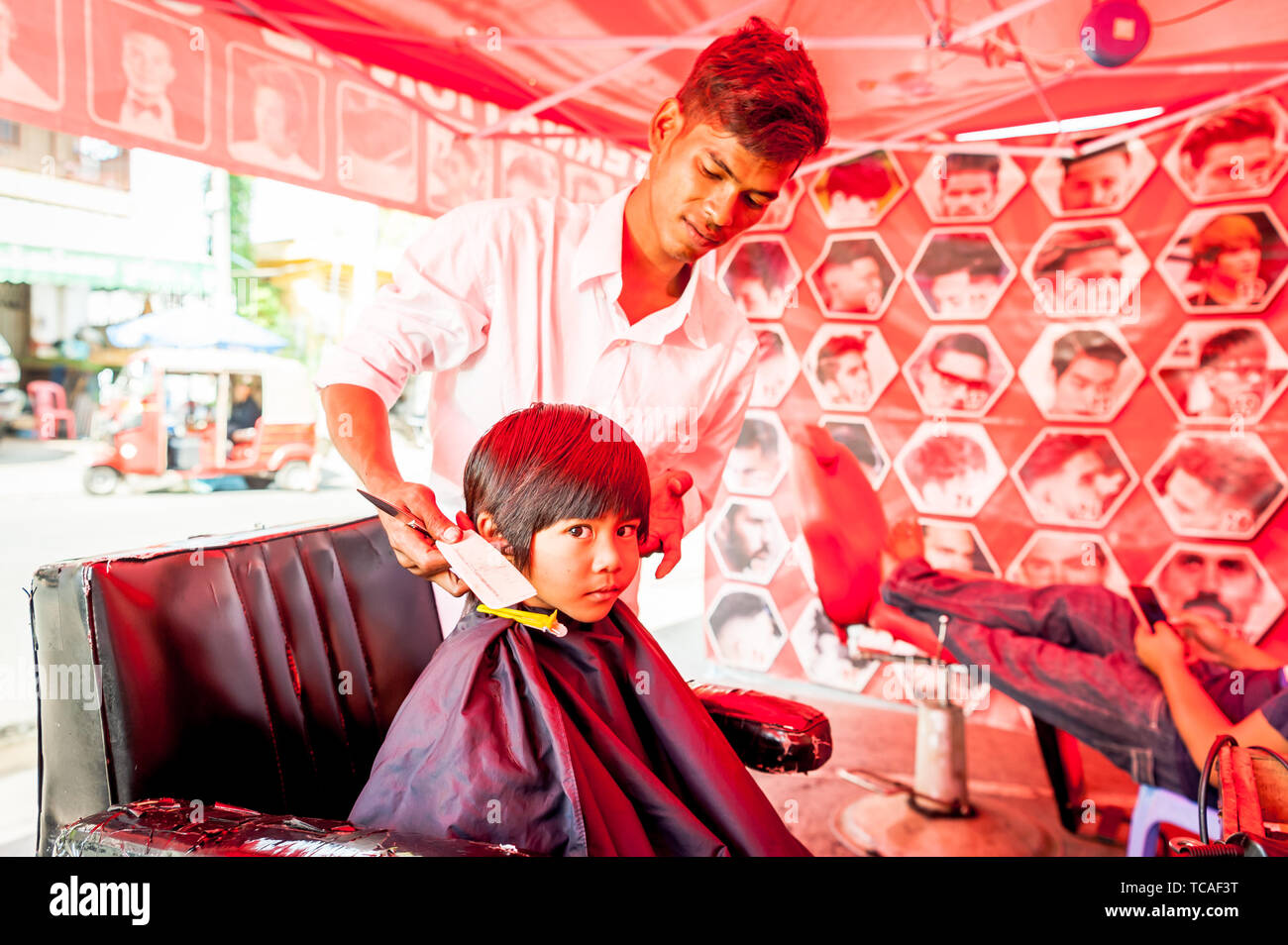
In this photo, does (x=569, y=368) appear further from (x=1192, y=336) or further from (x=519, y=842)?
(x=1192, y=336)

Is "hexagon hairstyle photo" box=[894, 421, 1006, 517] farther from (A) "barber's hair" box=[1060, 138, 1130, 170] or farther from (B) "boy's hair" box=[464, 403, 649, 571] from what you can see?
(B) "boy's hair" box=[464, 403, 649, 571]

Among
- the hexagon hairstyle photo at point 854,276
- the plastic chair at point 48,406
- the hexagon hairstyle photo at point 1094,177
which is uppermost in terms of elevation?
the hexagon hairstyle photo at point 1094,177

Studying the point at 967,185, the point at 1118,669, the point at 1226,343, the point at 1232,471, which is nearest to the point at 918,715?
the point at 1118,669

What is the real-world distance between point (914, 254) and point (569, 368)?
85.9 inches

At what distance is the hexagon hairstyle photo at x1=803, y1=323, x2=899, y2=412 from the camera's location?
10.6 feet

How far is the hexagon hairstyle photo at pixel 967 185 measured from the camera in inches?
116

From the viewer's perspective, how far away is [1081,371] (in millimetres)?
2914

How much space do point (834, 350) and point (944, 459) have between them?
1.98 ft

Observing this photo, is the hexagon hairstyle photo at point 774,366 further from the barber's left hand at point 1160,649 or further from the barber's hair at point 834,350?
the barber's left hand at point 1160,649

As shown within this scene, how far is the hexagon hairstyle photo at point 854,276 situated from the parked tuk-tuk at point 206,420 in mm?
1991

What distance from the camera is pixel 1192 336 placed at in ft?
9.00

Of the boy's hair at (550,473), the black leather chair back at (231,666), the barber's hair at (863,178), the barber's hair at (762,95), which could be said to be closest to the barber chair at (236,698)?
the black leather chair back at (231,666)

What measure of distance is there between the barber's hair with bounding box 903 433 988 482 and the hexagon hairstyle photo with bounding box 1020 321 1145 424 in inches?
11.1

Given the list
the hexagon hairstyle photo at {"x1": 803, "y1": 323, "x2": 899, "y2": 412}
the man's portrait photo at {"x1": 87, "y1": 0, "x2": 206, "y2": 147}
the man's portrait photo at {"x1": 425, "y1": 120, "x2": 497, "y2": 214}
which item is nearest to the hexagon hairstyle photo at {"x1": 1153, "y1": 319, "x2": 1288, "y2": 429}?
the hexagon hairstyle photo at {"x1": 803, "y1": 323, "x2": 899, "y2": 412}
